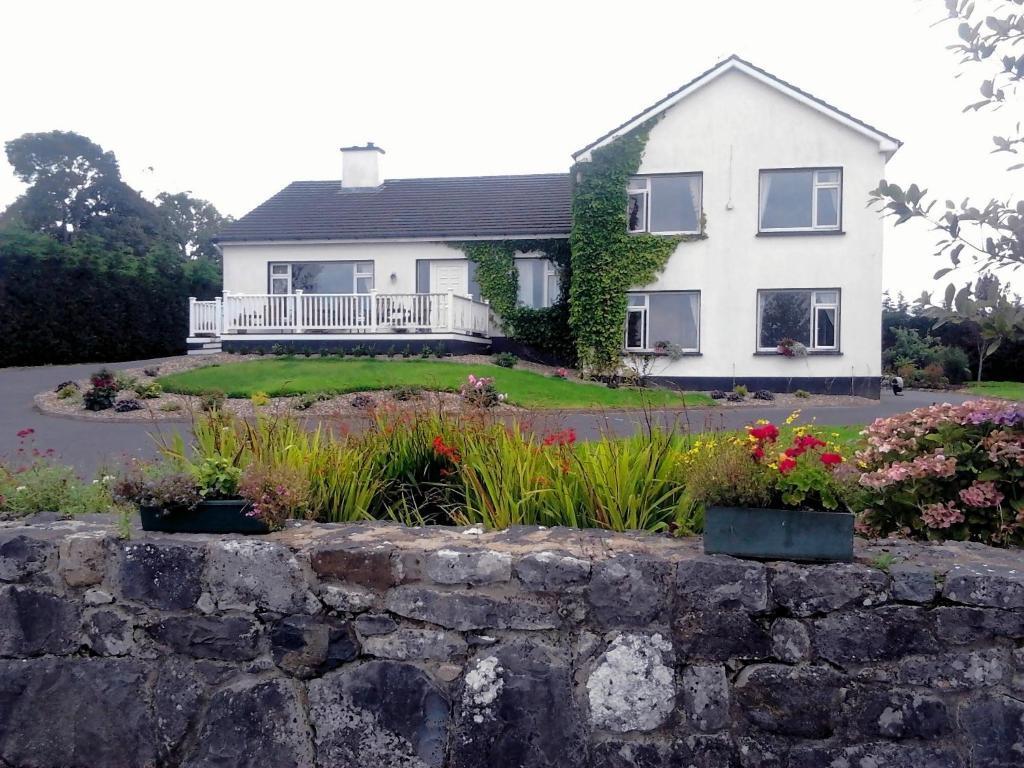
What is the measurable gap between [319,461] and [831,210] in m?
19.2

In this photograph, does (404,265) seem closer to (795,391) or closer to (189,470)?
(795,391)

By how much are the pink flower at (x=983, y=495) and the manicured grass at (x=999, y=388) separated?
74.0 feet

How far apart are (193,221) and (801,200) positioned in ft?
151

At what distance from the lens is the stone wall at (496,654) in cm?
283

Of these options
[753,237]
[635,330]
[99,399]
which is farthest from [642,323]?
[99,399]

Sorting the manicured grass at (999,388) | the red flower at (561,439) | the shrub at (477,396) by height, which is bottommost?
the manicured grass at (999,388)

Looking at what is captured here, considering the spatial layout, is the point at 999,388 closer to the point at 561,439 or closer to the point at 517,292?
the point at 517,292

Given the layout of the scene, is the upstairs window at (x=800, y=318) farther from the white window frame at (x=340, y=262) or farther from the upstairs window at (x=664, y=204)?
the white window frame at (x=340, y=262)

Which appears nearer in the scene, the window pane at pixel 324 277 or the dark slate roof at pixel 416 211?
the dark slate roof at pixel 416 211

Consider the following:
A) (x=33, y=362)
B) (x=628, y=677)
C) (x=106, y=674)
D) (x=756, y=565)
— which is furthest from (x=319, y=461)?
A: (x=33, y=362)

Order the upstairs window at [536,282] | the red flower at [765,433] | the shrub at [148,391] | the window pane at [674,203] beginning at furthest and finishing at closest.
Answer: the upstairs window at [536,282] → the window pane at [674,203] → the shrub at [148,391] → the red flower at [765,433]

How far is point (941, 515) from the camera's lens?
3.42m

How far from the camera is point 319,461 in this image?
402 cm

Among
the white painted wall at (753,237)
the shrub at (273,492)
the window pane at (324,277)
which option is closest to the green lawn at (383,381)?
the white painted wall at (753,237)
